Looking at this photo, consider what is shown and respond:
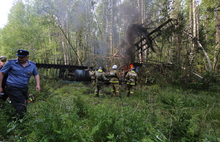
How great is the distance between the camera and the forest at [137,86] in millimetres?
1677

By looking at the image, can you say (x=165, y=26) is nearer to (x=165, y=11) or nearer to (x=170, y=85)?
(x=165, y=11)

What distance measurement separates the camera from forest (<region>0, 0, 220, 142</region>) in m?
1.68

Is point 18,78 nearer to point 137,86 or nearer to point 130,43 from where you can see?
point 137,86

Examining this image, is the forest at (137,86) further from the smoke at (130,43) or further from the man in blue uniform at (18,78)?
the man in blue uniform at (18,78)

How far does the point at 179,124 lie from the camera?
2.01 metres

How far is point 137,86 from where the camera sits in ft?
26.5

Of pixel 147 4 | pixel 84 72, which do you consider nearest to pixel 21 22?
pixel 84 72

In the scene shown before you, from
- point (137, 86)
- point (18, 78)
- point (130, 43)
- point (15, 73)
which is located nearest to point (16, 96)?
point (18, 78)

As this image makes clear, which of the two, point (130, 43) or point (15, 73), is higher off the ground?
point (130, 43)

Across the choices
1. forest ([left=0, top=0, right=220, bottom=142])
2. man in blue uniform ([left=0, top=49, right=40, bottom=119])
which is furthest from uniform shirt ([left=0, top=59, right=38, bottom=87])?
forest ([left=0, top=0, right=220, bottom=142])

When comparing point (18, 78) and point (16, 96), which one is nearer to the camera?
point (16, 96)

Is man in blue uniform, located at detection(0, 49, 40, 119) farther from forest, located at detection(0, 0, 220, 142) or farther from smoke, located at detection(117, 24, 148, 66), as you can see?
smoke, located at detection(117, 24, 148, 66)

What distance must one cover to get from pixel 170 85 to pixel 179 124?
20.5 feet

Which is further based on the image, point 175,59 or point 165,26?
point 165,26
